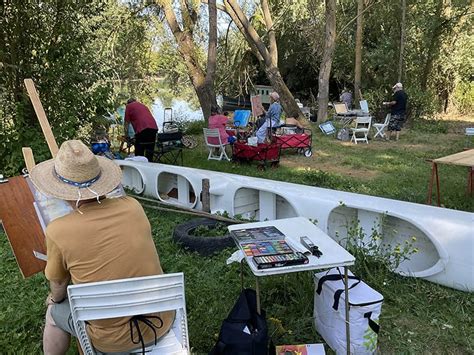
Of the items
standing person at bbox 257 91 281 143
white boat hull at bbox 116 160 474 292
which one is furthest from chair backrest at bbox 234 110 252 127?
white boat hull at bbox 116 160 474 292

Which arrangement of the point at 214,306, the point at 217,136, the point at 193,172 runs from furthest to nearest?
the point at 217,136
the point at 193,172
the point at 214,306

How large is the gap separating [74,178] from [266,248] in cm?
105

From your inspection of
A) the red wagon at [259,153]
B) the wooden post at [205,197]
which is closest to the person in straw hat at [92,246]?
the wooden post at [205,197]

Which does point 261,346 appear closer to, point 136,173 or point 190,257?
point 190,257

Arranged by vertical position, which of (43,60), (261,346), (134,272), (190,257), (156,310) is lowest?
(190,257)

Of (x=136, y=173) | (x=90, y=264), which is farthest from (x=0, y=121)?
(x=90, y=264)

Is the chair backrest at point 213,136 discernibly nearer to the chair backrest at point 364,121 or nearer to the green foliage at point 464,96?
the chair backrest at point 364,121

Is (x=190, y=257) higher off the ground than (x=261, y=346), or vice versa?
(x=261, y=346)

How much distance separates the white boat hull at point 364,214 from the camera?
315cm

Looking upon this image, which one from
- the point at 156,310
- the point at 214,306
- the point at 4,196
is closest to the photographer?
the point at 156,310

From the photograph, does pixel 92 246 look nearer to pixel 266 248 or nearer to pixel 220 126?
pixel 266 248

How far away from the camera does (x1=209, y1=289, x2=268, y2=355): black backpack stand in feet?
6.89

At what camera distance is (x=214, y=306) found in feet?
10.0

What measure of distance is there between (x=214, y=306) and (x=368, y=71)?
17716mm
